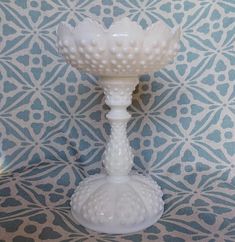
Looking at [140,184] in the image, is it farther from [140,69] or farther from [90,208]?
[140,69]

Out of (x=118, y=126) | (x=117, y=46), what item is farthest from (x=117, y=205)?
(x=117, y=46)

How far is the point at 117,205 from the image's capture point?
76 centimetres

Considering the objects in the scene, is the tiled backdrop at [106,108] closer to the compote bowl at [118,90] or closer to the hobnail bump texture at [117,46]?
the compote bowl at [118,90]

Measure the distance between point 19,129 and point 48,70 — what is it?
0.57 ft

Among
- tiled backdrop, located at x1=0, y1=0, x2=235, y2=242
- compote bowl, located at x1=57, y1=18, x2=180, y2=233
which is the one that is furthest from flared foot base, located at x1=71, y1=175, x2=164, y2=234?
tiled backdrop, located at x1=0, y1=0, x2=235, y2=242

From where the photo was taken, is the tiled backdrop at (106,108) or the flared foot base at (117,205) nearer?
the flared foot base at (117,205)

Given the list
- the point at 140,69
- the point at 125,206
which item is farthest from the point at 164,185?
the point at 140,69

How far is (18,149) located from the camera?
109 cm

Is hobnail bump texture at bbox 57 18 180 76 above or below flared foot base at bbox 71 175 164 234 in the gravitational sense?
above

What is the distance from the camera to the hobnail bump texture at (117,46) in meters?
0.67

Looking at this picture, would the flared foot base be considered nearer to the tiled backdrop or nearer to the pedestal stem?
the pedestal stem

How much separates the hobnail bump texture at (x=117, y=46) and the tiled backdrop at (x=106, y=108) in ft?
1.17

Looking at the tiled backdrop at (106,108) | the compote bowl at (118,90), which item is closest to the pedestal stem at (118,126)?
the compote bowl at (118,90)

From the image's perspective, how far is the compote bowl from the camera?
670mm
